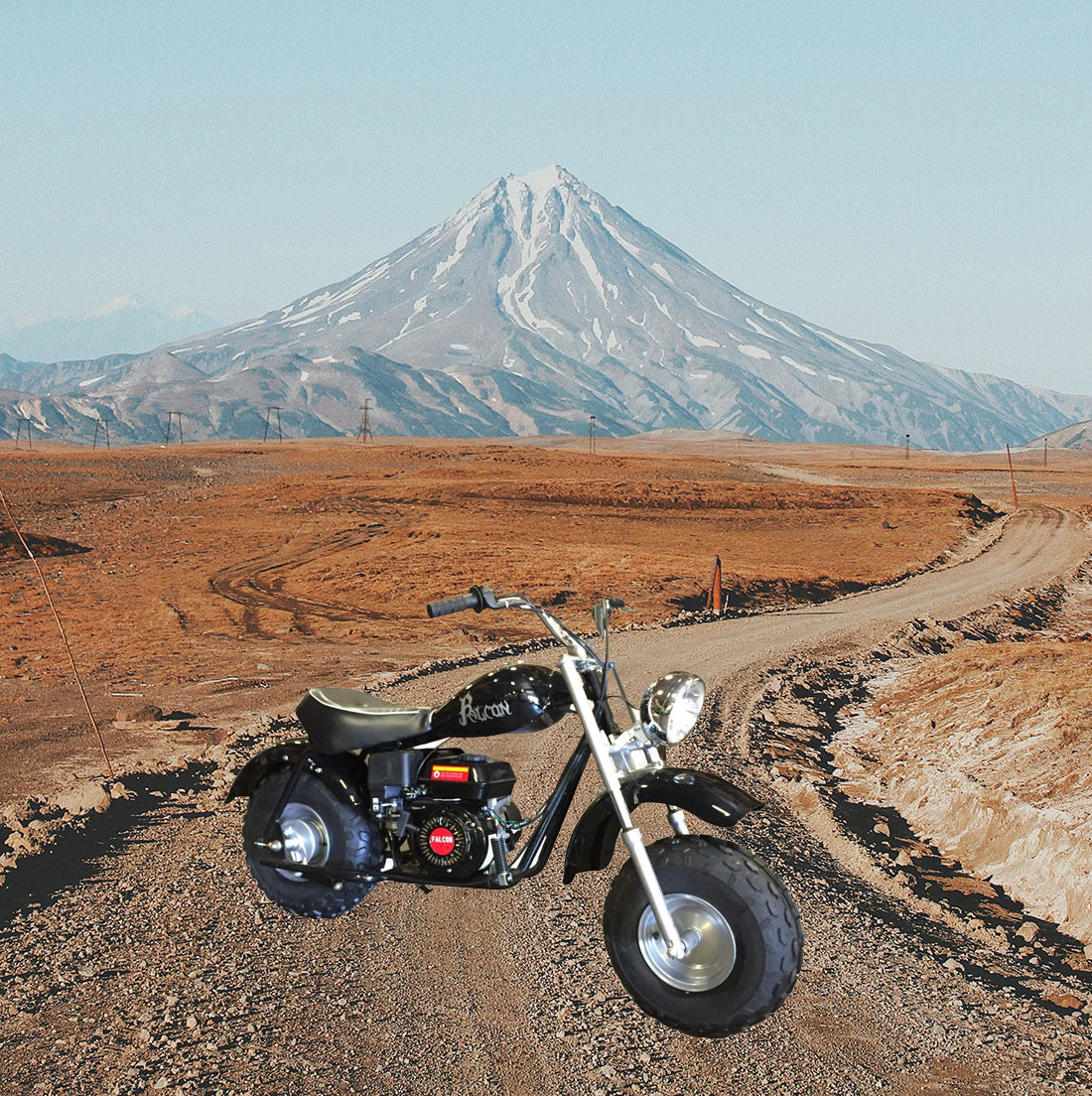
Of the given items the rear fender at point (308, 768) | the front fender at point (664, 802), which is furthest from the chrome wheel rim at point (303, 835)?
the front fender at point (664, 802)

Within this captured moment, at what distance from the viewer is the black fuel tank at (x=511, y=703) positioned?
662 cm

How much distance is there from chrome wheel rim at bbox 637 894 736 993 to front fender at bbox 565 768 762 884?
48 cm

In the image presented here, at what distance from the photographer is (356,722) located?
24.1 feet

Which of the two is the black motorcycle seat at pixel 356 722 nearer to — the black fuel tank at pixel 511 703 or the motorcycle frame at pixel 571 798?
the black fuel tank at pixel 511 703

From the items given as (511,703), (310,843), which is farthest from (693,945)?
(310,843)

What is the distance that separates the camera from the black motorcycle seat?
23.5ft

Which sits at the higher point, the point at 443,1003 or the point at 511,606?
the point at 511,606

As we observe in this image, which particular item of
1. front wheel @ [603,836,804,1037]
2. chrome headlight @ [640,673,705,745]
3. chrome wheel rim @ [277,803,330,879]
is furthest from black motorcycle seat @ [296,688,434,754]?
front wheel @ [603,836,804,1037]

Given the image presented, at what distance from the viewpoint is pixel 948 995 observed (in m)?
7.73

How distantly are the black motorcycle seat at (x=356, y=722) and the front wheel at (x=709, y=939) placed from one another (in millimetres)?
1603

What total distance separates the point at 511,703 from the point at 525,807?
491 cm

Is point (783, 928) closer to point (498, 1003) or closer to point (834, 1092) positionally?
point (834, 1092)

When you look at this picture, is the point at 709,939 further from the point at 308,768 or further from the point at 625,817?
the point at 308,768

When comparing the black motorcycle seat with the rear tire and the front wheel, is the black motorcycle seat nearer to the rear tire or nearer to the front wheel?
the rear tire
